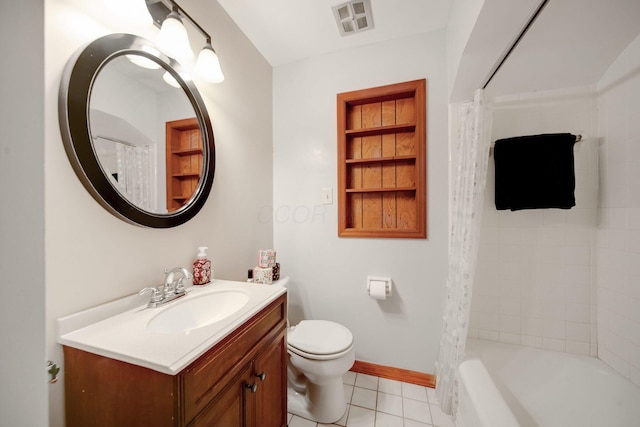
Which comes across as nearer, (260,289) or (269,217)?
(260,289)

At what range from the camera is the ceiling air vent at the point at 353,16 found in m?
1.33

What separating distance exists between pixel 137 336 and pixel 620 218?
7.15 ft

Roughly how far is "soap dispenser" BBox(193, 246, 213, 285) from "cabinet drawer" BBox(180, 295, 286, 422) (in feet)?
1.31

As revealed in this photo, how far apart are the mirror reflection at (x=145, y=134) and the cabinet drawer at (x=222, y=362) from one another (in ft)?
2.07

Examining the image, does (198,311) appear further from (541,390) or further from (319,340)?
(541,390)

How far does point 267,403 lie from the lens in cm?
96

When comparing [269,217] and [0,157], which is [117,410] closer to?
[0,157]

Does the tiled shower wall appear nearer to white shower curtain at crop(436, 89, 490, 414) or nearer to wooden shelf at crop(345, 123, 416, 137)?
white shower curtain at crop(436, 89, 490, 414)

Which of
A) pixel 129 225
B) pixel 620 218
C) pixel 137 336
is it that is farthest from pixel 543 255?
pixel 129 225

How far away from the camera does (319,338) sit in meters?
1.34

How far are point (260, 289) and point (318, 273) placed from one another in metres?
0.77

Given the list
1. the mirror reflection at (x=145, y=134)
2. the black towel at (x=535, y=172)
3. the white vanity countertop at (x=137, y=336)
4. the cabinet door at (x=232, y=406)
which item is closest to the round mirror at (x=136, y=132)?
the mirror reflection at (x=145, y=134)

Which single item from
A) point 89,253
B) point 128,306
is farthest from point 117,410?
point 89,253

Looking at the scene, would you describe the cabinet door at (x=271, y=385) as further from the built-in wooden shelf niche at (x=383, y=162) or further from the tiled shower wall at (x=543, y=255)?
the tiled shower wall at (x=543, y=255)
